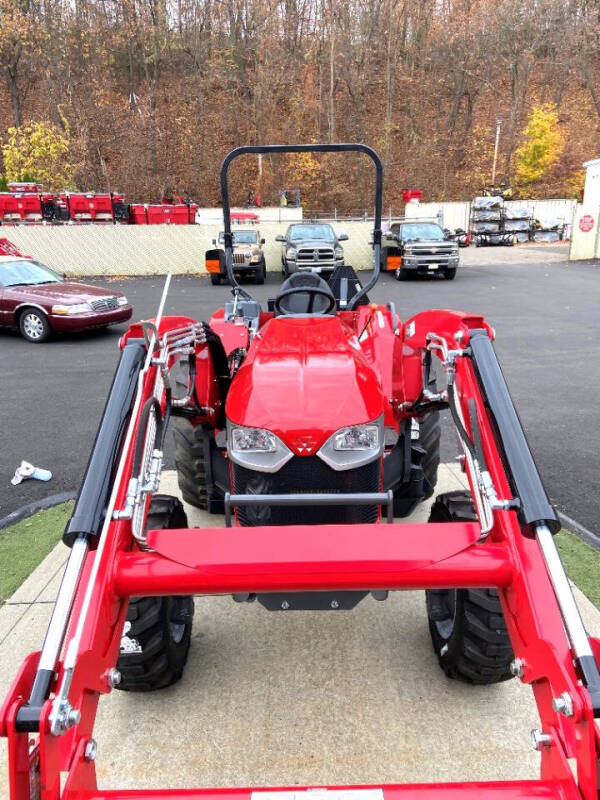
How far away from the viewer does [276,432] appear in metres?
2.29

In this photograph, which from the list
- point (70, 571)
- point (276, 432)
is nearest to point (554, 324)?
point (276, 432)

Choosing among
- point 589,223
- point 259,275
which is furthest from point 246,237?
point 589,223

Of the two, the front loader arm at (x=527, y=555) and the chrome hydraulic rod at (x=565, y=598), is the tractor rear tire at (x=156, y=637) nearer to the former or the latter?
the front loader arm at (x=527, y=555)

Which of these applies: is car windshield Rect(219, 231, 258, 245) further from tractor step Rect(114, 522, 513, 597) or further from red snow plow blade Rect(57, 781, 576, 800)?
red snow plow blade Rect(57, 781, 576, 800)

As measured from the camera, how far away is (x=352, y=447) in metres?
2.34

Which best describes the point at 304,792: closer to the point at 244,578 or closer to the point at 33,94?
the point at 244,578

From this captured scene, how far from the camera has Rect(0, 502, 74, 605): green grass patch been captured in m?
3.44

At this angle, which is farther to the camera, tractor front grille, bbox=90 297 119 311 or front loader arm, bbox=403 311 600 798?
tractor front grille, bbox=90 297 119 311

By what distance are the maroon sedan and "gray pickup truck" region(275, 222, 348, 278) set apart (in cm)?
735

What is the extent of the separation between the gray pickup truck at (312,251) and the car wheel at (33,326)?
8236 mm

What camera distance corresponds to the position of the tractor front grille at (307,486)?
2.32 metres

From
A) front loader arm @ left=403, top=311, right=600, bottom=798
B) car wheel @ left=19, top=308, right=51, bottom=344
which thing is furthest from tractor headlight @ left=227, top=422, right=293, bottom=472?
car wheel @ left=19, top=308, right=51, bottom=344

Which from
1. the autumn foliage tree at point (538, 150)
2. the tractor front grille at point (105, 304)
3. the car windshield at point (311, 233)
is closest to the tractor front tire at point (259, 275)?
the car windshield at point (311, 233)

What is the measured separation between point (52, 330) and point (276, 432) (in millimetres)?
9014
